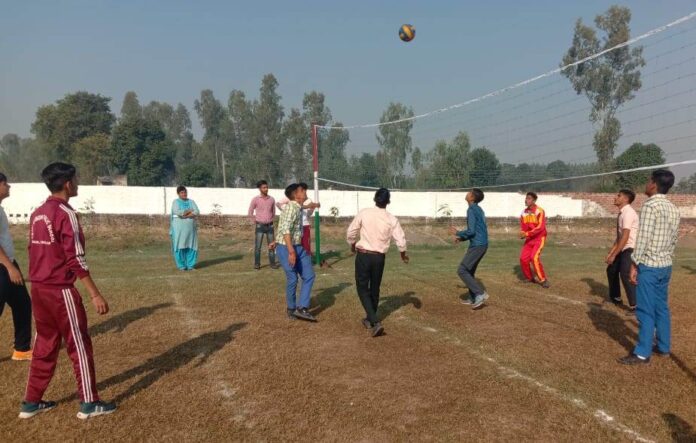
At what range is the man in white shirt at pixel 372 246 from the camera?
6.20 m

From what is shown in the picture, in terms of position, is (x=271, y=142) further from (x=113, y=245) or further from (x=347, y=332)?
(x=347, y=332)

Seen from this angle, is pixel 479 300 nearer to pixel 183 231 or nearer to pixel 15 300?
pixel 15 300

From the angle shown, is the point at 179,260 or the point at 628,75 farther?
the point at 628,75

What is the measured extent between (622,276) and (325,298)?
468 centimetres

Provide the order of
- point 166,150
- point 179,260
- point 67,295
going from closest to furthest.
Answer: point 67,295
point 179,260
point 166,150

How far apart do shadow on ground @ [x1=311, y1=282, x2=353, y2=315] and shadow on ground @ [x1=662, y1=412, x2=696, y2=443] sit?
180 inches

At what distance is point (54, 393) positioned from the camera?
427 cm

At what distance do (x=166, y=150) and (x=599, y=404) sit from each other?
57.8m

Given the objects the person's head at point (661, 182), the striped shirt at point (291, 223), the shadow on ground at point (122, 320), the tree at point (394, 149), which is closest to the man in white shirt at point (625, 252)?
the person's head at point (661, 182)

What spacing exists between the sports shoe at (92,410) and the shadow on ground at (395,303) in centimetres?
398

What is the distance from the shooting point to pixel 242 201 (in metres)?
35.2

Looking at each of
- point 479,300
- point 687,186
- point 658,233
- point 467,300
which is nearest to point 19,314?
point 479,300

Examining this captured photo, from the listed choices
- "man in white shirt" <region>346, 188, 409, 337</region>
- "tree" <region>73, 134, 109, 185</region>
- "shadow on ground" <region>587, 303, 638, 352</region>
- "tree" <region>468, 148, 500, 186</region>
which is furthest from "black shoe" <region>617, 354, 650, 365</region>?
"tree" <region>73, 134, 109, 185</region>

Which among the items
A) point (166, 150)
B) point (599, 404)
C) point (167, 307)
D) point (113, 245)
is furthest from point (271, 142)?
point (599, 404)
